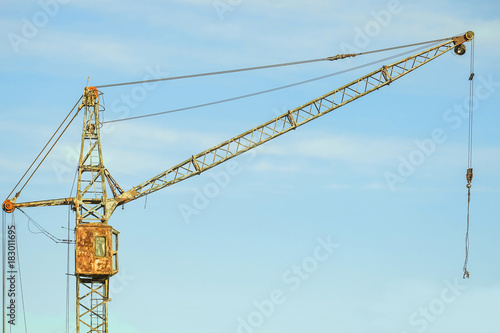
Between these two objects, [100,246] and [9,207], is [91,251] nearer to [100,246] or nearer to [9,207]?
[100,246]

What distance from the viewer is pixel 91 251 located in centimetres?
8600

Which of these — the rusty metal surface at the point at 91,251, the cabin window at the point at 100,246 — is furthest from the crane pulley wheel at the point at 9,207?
the cabin window at the point at 100,246

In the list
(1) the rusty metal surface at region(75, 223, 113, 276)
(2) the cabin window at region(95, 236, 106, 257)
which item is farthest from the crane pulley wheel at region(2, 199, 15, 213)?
(2) the cabin window at region(95, 236, 106, 257)

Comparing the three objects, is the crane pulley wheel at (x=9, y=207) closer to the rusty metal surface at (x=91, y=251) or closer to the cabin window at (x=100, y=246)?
the rusty metal surface at (x=91, y=251)

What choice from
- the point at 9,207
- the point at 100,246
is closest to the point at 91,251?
the point at 100,246

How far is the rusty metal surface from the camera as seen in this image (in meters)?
85.6

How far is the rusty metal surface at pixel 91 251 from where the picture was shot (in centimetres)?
8556

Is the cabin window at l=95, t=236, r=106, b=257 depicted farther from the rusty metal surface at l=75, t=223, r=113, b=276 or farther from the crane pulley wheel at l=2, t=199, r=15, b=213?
the crane pulley wheel at l=2, t=199, r=15, b=213

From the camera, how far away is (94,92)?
3629 inches

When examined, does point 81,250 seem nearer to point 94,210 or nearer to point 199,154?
point 94,210

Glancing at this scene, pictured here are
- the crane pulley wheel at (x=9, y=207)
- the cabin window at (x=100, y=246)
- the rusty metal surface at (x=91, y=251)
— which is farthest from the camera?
the crane pulley wheel at (x=9, y=207)

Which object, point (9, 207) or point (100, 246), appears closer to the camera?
point (100, 246)

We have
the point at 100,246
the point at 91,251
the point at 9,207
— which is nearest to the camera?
the point at 91,251

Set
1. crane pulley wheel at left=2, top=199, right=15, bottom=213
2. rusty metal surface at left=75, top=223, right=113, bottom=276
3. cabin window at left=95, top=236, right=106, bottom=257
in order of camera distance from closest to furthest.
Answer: rusty metal surface at left=75, top=223, right=113, bottom=276, cabin window at left=95, top=236, right=106, bottom=257, crane pulley wheel at left=2, top=199, right=15, bottom=213
